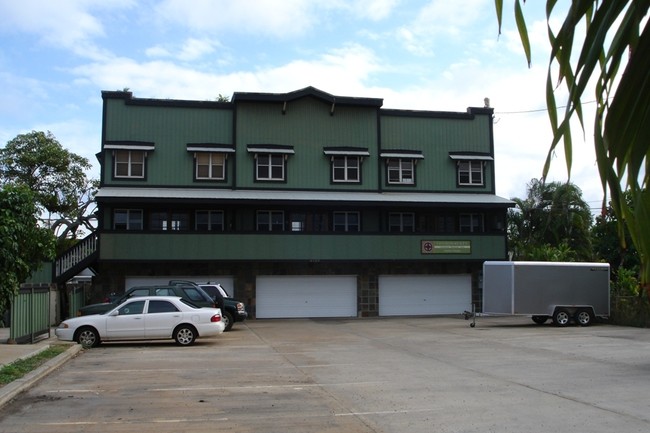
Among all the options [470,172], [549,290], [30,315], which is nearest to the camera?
[30,315]

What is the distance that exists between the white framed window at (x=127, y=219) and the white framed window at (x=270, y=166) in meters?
6.57

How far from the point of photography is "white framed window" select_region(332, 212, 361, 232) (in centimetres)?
3675

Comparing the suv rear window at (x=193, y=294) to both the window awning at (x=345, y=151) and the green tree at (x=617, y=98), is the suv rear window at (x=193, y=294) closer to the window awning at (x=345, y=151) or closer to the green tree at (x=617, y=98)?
the window awning at (x=345, y=151)

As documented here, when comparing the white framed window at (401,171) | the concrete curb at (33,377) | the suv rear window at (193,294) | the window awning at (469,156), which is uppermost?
the window awning at (469,156)

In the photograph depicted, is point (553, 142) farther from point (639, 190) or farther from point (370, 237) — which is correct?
point (370, 237)

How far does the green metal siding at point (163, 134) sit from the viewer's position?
117ft

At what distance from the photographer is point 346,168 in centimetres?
3753

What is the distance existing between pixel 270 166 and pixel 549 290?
51.4ft

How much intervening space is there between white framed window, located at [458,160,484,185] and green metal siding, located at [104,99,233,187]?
13.5m

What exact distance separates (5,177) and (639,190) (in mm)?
44477

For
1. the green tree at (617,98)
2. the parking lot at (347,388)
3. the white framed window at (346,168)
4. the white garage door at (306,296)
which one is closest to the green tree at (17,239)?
the parking lot at (347,388)

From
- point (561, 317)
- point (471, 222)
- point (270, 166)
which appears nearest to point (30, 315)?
point (270, 166)

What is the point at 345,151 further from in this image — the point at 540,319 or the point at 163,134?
the point at 540,319

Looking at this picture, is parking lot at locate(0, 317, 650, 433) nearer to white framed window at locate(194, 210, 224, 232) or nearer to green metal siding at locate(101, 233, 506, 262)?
green metal siding at locate(101, 233, 506, 262)
